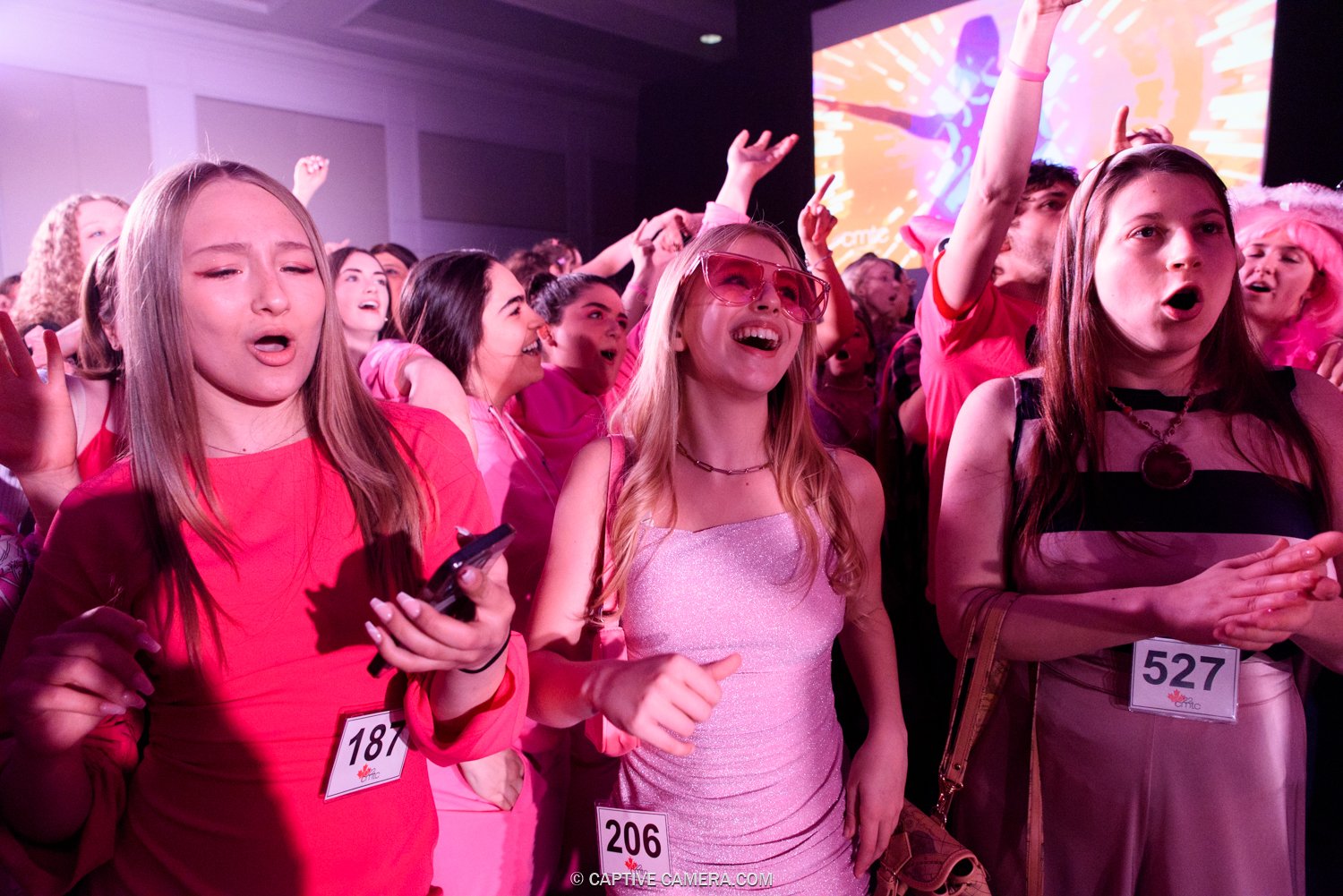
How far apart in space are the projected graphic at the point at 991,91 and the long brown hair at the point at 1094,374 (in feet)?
12.4

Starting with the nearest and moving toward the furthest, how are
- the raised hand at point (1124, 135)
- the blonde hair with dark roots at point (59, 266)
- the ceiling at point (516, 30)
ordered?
1. the raised hand at point (1124, 135)
2. the blonde hair with dark roots at point (59, 266)
3. the ceiling at point (516, 30)

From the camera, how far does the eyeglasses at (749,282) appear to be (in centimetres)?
154

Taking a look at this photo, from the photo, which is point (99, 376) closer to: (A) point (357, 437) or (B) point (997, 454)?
(A) point (357, 437)

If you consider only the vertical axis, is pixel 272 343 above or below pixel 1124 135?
below

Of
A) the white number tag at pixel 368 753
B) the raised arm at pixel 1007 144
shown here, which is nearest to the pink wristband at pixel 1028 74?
the raised arm at pixel 1007 144

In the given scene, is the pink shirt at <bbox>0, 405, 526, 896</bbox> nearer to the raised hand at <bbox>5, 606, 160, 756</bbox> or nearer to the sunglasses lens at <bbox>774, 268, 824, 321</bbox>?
the raised hand at <bbox>5, 606, 160, 756</bbox>

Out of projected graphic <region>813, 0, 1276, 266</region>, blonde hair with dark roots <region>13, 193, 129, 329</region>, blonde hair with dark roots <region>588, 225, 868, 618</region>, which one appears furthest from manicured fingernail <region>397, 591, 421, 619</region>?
projected graphic <region>813, 0, 1276, 266</region>

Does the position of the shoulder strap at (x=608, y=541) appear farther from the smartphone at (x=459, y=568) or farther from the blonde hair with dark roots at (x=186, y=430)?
the smartphone at (x=459, y=568)

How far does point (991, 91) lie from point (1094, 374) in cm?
497

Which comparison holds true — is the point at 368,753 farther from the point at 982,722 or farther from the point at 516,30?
the point at 516,30

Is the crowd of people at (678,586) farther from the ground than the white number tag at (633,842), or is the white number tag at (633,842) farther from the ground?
the crowd of people at (678,586)

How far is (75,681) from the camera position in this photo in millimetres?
944

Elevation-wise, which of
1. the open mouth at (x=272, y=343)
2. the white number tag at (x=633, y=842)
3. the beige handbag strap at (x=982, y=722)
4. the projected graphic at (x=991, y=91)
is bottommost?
the white number tag at (x=633, y=842)

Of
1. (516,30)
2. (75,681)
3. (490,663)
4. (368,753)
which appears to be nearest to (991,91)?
(516,30)
